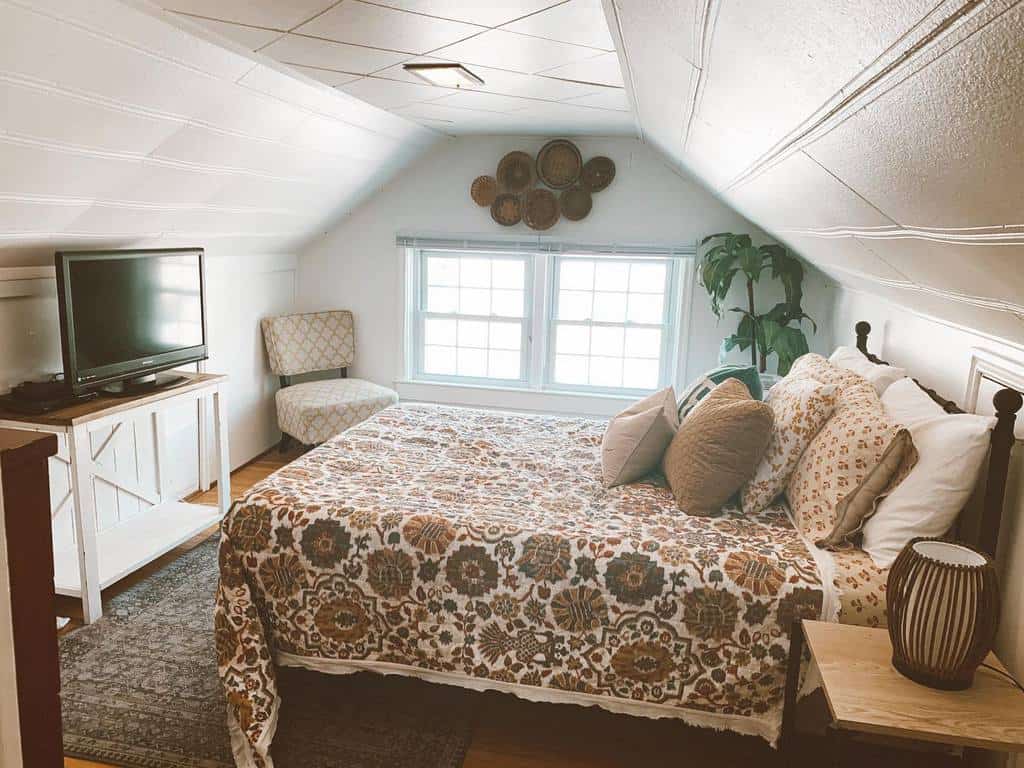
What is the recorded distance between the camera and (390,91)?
10.8 ft

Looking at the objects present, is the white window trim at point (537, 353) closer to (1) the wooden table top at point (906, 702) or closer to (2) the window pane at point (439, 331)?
(2) the window pane at point (439, 331)

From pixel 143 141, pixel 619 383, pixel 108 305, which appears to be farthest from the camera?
pixel 619 383

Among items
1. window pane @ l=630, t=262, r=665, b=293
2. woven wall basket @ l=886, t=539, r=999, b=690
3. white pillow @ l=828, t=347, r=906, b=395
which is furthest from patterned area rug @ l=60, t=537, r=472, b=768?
window pane @ l=630, t=262, r=665, b=293

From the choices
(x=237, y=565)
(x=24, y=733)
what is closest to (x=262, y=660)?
(x=237, y=565)

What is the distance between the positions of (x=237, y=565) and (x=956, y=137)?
2195 millimetres

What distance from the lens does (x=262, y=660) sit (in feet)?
7.55

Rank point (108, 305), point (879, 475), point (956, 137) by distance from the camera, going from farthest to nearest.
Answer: point (108, 305), point (879, 475), point (956, 137)

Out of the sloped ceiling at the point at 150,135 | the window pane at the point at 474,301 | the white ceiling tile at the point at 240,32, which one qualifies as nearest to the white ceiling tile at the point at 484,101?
the sloped ceiling at the point at 150,135

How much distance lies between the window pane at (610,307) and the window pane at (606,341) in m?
0.07

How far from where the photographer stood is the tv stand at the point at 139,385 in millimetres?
3333

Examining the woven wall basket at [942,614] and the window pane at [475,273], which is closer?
the woven wall basket at [942,614]

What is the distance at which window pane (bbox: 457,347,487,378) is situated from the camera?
5453 millimetres

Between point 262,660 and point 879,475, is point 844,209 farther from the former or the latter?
point 262,660

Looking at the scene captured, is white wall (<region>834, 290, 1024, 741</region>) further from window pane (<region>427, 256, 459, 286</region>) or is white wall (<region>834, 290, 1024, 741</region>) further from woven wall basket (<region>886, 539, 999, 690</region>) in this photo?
window pane (<region>427, 256, 459, 286</region>)
